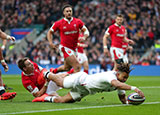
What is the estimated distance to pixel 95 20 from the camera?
2828 centimetres

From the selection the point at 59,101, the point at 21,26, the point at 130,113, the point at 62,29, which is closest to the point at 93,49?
the point at 21,26

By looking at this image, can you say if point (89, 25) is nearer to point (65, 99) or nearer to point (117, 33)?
point (117, 33)

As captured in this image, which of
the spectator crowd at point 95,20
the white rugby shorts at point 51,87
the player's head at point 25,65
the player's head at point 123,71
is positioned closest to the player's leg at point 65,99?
the white rugby shorts at point 51,87

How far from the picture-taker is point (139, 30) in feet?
88.4

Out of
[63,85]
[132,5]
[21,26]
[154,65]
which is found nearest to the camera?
[63,85]

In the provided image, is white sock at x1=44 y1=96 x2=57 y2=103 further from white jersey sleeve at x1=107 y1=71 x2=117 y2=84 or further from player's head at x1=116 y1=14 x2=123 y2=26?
player's head at x1=116 y1=14 x2=123 y2=26

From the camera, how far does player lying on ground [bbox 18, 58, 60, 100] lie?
28.1 feet

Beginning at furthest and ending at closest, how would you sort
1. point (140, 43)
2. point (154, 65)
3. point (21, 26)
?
point (21, 26) → point (140, 43) → point (154, 65)

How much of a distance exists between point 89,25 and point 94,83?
68.0 feet

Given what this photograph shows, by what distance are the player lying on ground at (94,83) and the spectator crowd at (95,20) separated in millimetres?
14954

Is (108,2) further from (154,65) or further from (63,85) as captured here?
(63,85)

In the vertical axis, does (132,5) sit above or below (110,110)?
above

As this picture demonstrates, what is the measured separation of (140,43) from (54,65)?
248 inches

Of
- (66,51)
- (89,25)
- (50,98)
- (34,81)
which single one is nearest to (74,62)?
(66,51)
